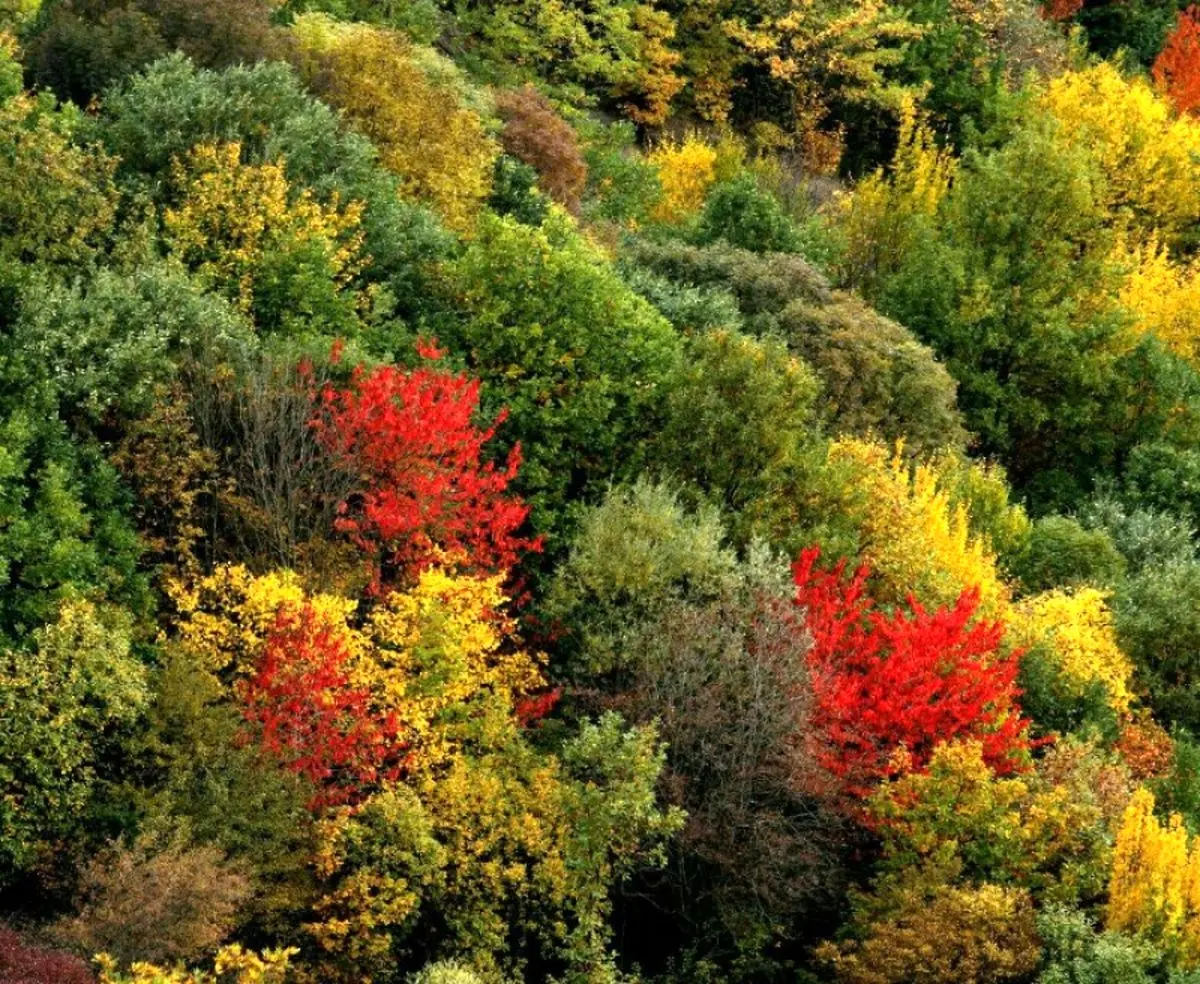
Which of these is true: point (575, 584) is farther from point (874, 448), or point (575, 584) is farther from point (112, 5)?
point (112, 5)

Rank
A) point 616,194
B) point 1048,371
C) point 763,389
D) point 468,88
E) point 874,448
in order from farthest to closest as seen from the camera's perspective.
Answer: point 616,194 → point 1048,371 → point 468,88 → point 874,448 → point 763,389

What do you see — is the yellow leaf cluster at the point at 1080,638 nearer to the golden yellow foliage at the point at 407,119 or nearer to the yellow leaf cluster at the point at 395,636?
the yellow leaf cluster at the point at 395,636

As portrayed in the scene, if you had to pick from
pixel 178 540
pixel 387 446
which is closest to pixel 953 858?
pixel 387 446

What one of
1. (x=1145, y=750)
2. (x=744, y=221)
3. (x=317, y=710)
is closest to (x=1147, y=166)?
(x=744, y=221)

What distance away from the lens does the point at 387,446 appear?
1359 inches

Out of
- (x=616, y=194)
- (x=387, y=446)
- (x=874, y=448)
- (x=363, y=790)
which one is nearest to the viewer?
(x=363, y=790)

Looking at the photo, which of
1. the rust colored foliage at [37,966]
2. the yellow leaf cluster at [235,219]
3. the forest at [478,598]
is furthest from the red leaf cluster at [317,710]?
the yellow leaf cluster at [235,219]

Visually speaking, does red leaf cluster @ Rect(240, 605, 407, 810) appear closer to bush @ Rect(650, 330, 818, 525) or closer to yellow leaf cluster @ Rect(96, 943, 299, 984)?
yellow leaf cluster @ Rect(96, 943, 299, 984)

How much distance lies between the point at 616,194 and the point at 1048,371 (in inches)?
662

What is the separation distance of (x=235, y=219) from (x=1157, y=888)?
23.3 metres

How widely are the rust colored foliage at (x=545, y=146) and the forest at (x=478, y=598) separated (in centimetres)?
275

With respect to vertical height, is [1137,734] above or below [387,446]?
below

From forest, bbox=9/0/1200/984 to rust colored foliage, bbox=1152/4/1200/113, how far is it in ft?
160

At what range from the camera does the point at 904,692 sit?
116ft
